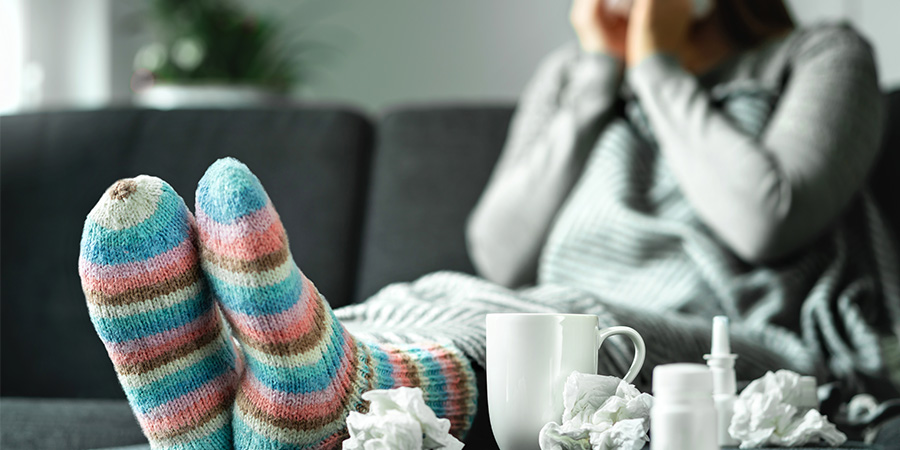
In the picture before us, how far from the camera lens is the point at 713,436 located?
1.43 feet

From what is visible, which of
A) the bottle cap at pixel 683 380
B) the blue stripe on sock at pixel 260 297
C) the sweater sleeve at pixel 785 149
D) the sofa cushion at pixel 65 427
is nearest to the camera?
the bottle cap at pixel 683 380

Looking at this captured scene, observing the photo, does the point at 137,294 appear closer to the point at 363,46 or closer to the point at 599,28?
the point at 599,28

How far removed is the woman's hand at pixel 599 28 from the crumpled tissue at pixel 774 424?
32.8 inches

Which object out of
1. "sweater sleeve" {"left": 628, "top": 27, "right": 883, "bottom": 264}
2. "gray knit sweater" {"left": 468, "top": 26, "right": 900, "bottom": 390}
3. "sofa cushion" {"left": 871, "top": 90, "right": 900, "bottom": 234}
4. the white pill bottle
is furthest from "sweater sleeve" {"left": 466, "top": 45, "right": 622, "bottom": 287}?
the white pill bottle

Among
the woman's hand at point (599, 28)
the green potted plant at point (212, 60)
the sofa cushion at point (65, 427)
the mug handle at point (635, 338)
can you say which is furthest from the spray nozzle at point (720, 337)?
the green potted plant at point (212, 60)

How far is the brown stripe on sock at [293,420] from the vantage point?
560mm

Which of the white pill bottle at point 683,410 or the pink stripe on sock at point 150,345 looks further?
the pink stripe on sock at point 150,345

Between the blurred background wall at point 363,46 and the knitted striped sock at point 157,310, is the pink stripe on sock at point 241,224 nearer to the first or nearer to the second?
the knitted striped sock at point 157,310

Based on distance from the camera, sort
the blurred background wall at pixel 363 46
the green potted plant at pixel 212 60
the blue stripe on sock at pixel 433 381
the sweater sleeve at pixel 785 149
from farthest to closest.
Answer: the blurred background wall at pixel 363 46 < the green potted plant at pixel 212 60 < the sweater sleeve at pixel 785 149 < the blue stripe on sock at pixel 433 381

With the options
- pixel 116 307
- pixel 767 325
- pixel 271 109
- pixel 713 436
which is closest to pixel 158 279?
pixel 116 307

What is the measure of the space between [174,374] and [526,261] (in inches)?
32.0

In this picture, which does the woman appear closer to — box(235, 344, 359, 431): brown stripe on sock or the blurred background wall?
box(235, 344, 359, 431): brown stripe on sock

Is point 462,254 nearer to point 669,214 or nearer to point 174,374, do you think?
point 669,214

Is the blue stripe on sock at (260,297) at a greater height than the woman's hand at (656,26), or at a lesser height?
lesser
